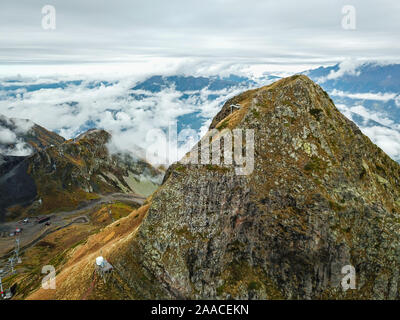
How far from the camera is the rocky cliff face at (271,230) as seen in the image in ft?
212

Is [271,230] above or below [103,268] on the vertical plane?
above

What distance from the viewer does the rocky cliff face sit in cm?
6450

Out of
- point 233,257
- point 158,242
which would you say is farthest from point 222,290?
point 158,242

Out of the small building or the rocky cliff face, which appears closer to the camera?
the small building

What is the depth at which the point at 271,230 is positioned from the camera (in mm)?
67625

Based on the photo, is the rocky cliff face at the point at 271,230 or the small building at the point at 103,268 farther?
the rocky cliff face at the point at 271,230

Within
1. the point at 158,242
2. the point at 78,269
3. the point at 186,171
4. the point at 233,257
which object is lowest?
the point at 78,269

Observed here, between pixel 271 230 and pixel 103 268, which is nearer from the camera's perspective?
pixel 103 268

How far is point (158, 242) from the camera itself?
65.6 meters
